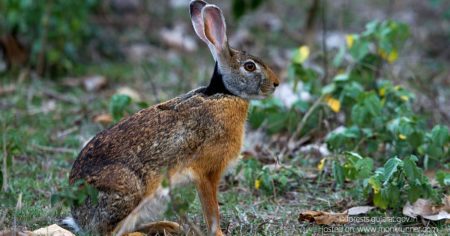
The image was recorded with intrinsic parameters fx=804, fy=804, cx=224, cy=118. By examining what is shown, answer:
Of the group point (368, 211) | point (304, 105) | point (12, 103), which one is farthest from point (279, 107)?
point (12, 103)

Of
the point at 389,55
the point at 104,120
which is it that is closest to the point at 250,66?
the point at 389,55

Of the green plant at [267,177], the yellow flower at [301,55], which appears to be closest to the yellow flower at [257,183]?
the green plant at [267,177]

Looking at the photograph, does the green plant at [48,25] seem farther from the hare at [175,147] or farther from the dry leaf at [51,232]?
the dry leaf at [51,232]

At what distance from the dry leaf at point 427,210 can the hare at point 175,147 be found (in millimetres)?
1278

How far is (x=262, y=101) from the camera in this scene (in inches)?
290

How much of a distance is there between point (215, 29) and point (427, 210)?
6.38 feet

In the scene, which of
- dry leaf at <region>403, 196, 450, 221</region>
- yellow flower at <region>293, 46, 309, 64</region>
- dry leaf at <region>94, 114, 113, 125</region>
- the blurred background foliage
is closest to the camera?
dry leaf at <region>403, 196, 450, 221</region>

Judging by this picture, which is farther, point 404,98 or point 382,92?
point 382,92

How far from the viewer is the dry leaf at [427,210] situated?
5465mm

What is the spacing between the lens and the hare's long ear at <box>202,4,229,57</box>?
5652 millimetres

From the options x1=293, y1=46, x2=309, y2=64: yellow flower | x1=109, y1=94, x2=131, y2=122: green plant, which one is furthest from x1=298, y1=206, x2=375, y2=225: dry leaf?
x1=293, y1=46, x2=309, y2=64: yellow flower

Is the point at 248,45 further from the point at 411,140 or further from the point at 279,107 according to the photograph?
the point at 411,140

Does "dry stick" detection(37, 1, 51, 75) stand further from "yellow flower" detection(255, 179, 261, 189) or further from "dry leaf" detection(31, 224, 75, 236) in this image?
"dry leaf" detection(31, 224, 75, 236)

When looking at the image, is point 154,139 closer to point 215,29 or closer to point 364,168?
point 215,29
